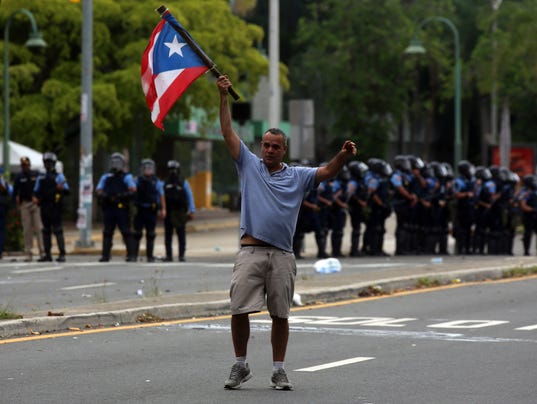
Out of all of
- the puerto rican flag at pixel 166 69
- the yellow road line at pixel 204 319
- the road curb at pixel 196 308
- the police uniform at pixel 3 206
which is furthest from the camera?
the police uniform at pixel 3 206

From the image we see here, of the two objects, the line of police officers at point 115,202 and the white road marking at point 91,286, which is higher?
the line of police officers at point 115,202

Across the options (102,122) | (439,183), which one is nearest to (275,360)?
(439,183)

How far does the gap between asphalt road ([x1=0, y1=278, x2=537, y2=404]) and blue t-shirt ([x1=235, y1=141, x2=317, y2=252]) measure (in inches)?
42.9

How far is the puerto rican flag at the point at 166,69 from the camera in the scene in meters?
10.6

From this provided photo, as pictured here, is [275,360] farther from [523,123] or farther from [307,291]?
[523,123]

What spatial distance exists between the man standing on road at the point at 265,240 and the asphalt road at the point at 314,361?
38 cm

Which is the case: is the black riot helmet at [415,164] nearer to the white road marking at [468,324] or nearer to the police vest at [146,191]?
the police vest at [146,191]

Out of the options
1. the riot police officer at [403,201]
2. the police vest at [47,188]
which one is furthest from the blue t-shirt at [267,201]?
the riot police officer at [403,201]

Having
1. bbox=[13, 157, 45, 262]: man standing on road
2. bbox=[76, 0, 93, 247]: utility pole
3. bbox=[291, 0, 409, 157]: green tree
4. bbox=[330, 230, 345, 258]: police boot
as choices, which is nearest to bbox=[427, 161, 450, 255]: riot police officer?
bbox=[330, 230, 345, 258]: police boot

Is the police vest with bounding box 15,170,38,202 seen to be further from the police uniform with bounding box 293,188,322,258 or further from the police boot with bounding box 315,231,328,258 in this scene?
the police boot with bounding box 315,231,328,258

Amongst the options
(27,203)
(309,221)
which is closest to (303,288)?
(27,203)

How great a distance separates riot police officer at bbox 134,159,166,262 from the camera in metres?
25.3

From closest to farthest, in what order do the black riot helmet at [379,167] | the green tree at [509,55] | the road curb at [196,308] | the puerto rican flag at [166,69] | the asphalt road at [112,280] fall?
the puerto rican flag at [166,69] < the road curb at [196,308] < the asphalt road at [112,280] < the black riot helmet at [379,167] < the green tree at [509,55]

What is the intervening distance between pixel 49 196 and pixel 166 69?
45.5 feet
